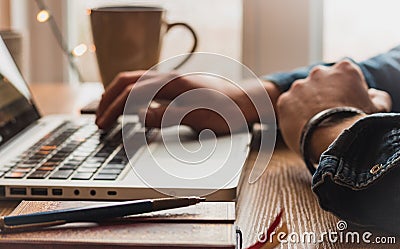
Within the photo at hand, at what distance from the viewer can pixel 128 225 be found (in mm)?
508

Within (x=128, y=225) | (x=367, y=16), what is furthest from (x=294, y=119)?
(x=367, y=16)

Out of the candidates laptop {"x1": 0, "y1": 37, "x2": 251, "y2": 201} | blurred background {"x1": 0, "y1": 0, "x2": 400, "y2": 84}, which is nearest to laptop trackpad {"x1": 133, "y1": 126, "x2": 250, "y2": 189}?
laptop {"x1": 0, "y1": 37, "x2": 251, "y2": 201}

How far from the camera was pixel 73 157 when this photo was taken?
2.48 ft

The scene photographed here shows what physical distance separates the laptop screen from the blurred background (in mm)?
423

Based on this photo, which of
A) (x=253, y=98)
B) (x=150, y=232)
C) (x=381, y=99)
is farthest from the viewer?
(x=253, y=98)

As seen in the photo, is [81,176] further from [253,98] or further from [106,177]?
[253,98]

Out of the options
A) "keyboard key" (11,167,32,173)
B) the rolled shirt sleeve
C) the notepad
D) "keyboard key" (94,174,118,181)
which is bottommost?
"keyboard key" (11,167,32,173)

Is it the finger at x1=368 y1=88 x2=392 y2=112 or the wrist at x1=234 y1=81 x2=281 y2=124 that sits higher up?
the finger at x1=368 y1=88 x2=392 y2=112

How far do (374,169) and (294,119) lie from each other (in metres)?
0.23

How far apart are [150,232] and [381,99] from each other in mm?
448

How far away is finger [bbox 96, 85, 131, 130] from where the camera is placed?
34.9 inches

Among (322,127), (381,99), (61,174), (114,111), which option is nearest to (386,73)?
(381,99)

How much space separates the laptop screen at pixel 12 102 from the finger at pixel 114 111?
0.31 ft

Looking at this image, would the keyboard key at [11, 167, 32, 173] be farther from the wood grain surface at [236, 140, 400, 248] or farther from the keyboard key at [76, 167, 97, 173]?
the wood grain surface at [236, 140, 400, 248]
